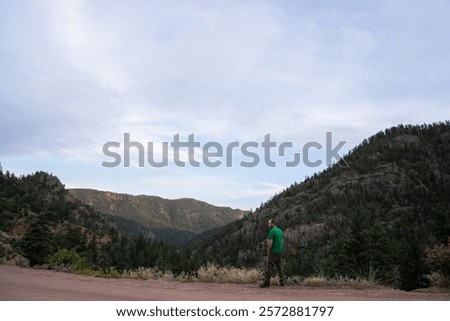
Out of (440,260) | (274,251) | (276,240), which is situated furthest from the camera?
(276,240)

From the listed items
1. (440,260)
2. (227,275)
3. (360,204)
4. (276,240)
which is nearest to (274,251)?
(276,240)

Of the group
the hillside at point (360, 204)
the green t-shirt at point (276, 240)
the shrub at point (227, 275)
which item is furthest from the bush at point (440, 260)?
the hillside at point (360, 204)

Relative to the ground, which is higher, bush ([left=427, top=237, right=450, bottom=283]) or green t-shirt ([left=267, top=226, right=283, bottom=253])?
green t-shirt ([left=267, top=226, right=283, bottom=253])

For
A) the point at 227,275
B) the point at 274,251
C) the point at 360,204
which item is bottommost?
the point at 227,275

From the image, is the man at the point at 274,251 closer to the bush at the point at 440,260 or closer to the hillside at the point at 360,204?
the bush at the point at 440,260

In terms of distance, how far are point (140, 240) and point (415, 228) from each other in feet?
235

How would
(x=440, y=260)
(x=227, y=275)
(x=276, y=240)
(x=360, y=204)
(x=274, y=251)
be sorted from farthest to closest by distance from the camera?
1. (x=360, y=204)
2. (x=227, y=275)
3. (x=276, y=240)
4. (x=274, y=251)
5. (x=440, y=260)

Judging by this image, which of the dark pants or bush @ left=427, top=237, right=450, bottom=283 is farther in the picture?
the dark pants

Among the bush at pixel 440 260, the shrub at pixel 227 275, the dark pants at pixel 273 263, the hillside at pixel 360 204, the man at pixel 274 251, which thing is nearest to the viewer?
the bush at pixel 440 260

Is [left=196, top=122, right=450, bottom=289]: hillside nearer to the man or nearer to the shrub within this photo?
the shrub

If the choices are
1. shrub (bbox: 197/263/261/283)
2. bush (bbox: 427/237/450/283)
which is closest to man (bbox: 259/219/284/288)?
shrub (bbox: 197/263/261/283)

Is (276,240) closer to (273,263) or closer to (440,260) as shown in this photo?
(273,263)
